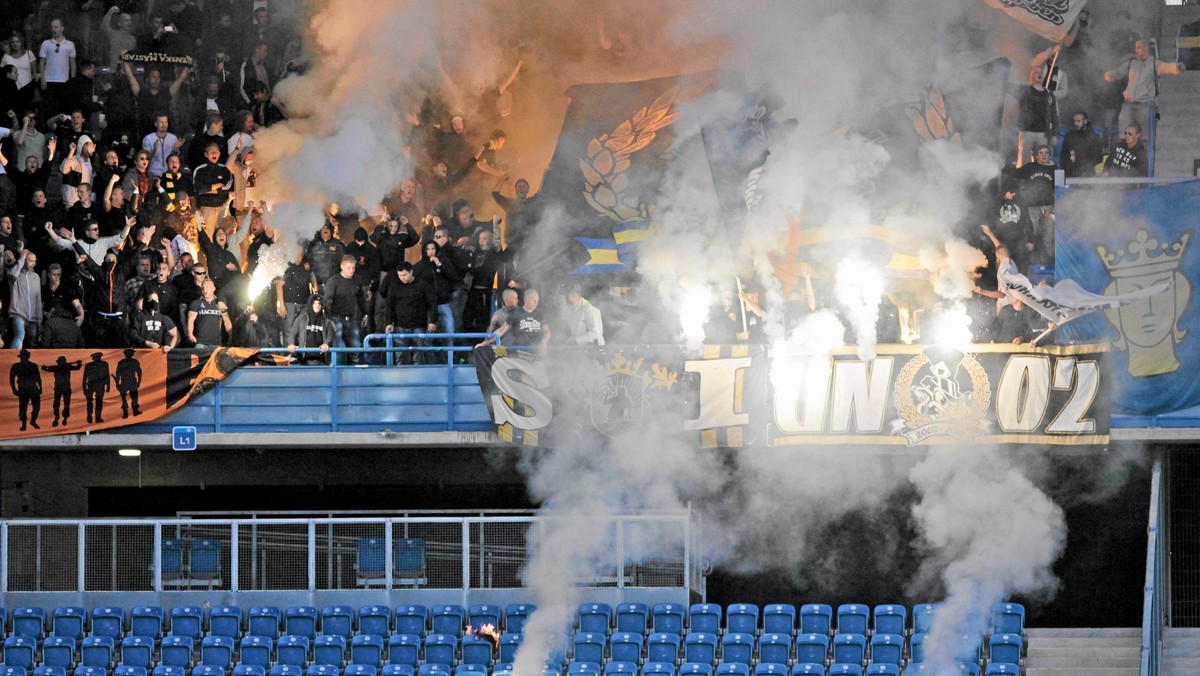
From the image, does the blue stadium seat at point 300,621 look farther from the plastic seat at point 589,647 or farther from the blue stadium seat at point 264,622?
the plastic seat at point 589,647

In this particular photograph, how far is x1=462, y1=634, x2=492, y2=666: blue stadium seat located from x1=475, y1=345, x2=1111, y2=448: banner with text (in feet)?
7.10

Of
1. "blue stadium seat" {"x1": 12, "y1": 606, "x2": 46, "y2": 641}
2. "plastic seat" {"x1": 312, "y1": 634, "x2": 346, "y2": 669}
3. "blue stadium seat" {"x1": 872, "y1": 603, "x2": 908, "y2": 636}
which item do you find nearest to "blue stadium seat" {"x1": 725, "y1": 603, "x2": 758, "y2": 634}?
"blue stadium seat" {"x1": 872, "y1": 603, "x2": 908, "y2": 636}

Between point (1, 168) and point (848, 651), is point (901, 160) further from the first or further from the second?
point (1, 168)

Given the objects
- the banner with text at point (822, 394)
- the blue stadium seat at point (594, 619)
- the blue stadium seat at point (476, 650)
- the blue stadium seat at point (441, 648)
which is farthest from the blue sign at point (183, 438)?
the blue stadium seat at point (594, 619)

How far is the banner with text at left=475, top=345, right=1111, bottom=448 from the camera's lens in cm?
1769

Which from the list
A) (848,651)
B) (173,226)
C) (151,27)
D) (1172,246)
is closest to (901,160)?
(1172,246)

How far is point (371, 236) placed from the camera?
19.3m

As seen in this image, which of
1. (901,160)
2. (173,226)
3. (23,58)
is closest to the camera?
(901,160)

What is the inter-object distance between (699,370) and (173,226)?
6.00m

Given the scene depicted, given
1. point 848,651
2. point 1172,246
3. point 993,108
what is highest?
point 993,108

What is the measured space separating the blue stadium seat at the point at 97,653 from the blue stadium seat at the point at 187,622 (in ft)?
2.19

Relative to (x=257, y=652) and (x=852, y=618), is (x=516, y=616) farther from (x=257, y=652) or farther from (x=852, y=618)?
(x=852, y=618)

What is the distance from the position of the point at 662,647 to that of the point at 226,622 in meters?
4.35

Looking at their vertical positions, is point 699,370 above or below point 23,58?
below
